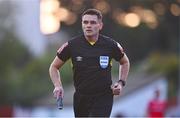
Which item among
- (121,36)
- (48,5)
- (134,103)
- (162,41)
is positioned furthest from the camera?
(162,41)

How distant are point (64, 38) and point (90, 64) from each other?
72984 millimetres

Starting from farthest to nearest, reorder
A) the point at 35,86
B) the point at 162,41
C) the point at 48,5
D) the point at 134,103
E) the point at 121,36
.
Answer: the point at 162,41, the point at 121,36, the point at 48,5, the point at 35,86, the point at 134,103

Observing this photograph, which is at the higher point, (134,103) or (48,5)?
(48,5)

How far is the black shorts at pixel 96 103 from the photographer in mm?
10938

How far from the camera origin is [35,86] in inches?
2514

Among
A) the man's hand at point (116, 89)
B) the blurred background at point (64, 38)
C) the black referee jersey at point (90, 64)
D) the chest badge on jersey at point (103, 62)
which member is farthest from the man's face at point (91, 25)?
the blurred background at point (64, 38)

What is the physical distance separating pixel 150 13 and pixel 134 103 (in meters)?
20.6

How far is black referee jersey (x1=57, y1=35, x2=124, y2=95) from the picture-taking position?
10.9m

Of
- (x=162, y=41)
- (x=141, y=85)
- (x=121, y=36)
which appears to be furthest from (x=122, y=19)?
(x=141, y=85)

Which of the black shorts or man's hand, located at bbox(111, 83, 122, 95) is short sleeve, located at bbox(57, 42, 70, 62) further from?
man's hand, located at bbox(111, 83, 122, 95)

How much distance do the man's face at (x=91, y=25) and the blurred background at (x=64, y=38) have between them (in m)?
38.7

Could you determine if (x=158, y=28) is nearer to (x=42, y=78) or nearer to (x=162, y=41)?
(x=162, y=41)

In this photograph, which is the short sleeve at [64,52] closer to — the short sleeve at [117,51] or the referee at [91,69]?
the referee at [91,69]

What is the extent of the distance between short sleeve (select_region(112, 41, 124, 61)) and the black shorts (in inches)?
18.5
